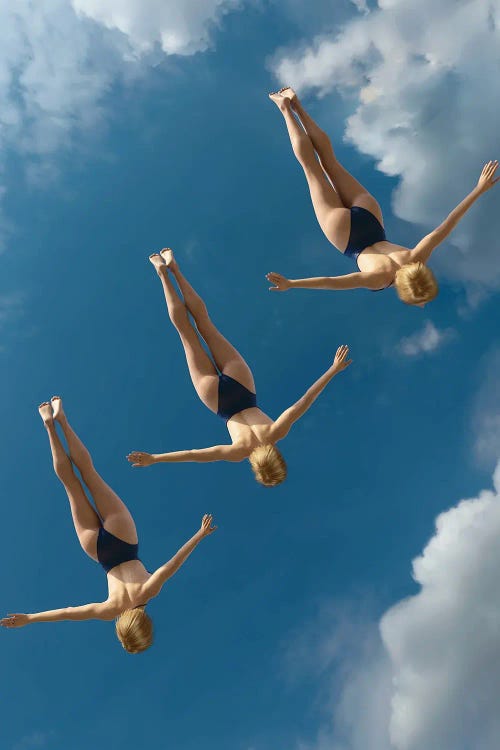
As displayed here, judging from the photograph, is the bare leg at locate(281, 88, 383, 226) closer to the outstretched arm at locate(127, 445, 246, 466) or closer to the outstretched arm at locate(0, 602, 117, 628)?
the outstretched arm at locate(127, 445, 246, 466)

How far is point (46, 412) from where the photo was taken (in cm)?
1241

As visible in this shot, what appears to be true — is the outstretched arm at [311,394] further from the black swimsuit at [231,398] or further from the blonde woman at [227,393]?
the black swimsuit at [231,398]

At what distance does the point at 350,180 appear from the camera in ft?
38.5

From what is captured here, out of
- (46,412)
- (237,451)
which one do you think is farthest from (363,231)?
(46,412)

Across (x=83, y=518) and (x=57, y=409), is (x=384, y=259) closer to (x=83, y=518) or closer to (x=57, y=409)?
(x=57, y=409)

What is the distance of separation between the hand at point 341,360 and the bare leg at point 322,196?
186 centimetres

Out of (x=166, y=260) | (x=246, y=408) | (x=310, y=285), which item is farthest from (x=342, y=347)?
(x=166, y=260)

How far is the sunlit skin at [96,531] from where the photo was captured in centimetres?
1072

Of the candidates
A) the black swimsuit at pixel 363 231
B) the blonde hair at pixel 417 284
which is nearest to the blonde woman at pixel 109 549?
the blonde hair at pixel 417 284

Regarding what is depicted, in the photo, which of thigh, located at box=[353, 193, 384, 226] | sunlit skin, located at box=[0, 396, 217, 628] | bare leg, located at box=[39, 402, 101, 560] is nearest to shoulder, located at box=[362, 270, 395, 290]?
thigh, located at box=[353, 193, 384, 226]

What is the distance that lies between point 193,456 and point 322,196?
15.5ft

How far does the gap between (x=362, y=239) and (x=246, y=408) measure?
3.36 metres

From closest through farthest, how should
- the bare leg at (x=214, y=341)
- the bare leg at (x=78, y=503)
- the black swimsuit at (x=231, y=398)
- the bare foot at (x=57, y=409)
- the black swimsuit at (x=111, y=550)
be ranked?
1. the black swimsuit at (x=111, y=550)
2. the bare leg at (x=78, y=503)
3. the black swimsuit at (x=231, y=398)
4. the bare leg at (x=214, y=341)
5. the bare foot at (x=57, y=409)

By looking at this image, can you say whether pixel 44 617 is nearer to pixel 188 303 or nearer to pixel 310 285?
pixel 188 303
